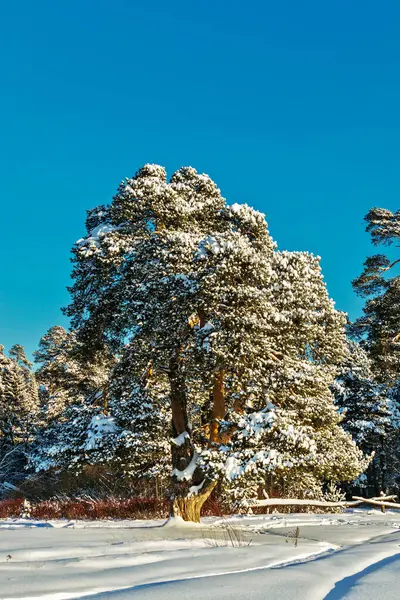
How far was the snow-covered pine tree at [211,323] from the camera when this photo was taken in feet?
33.4

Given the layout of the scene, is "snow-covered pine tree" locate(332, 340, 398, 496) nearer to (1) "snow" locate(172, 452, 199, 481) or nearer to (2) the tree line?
(2) the tree line

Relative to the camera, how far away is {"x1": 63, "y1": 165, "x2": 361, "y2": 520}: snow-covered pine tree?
10.2m

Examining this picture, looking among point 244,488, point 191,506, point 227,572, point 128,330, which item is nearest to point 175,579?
point 227,572

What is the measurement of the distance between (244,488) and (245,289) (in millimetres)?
4417

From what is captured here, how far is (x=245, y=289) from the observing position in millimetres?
10195

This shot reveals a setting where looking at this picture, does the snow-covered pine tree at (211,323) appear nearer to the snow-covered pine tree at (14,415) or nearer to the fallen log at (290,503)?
the fallen log at (290,503)

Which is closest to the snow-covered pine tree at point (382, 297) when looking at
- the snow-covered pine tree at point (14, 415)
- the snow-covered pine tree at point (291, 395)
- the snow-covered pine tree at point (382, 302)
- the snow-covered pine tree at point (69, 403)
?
the snow-covered pine tree at point (382, 302)

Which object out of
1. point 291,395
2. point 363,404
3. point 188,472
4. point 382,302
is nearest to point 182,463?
point 188,472

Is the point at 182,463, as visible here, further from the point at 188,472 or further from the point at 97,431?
the point at 97,431

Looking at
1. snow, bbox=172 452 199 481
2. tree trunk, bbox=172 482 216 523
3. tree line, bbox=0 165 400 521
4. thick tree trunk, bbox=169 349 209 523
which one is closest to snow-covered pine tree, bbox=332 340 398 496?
tree line, bbox=0 165 400 521

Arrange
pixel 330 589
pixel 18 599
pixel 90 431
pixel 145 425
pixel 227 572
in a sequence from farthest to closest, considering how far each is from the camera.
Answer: pixel 90 431 < pixel 145 425 < pixel 227 572 < pixel 330 589 < pixel 18 599

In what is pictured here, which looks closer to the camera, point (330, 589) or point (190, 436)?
point (330, 589)

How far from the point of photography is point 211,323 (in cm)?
1062

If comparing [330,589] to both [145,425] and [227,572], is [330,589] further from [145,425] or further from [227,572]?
[145,425]
